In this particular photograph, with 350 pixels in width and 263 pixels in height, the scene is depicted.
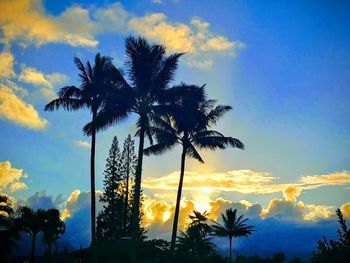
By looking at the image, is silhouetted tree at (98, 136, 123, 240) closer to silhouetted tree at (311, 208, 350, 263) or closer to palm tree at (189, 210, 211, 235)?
palm tree at (189, 210, 211, 235)

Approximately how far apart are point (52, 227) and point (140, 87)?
30.5m

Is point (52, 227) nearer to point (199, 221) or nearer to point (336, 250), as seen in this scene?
point (199, 221)

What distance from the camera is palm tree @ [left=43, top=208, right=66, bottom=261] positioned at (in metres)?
46.3

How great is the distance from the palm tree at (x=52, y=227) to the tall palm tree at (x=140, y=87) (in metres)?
24.3

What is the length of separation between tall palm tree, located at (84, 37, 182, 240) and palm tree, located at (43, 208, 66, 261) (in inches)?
955

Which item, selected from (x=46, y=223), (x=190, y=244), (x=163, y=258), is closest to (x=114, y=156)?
(x=46, y=223)

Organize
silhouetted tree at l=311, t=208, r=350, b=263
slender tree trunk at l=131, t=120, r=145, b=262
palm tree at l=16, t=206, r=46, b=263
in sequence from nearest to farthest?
1. silhouetted tree at l=311, t=208, r=350, b=263
2. slender tree trunk at l=131, t=120, r=145, b=262
3. palm tree at l=16, t=206, r=46, b=263

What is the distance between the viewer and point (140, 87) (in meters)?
25.3

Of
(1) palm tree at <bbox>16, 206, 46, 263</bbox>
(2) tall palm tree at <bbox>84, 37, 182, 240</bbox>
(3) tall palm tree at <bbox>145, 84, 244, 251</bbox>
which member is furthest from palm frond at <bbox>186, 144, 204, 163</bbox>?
(1) palm tree at <bbox>16, 206, 46, 263</bbox>

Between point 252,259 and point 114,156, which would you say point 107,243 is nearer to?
point 252,259

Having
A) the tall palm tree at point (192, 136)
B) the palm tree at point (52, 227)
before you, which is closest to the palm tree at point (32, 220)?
the palm tree at point (52, 227)

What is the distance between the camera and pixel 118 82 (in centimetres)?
2573

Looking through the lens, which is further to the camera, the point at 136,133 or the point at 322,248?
the point at 136,133

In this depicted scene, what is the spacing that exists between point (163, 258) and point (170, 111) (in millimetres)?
8885
